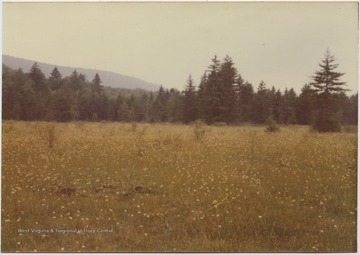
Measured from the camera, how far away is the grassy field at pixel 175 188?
275 inches

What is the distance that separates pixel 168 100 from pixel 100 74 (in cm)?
167

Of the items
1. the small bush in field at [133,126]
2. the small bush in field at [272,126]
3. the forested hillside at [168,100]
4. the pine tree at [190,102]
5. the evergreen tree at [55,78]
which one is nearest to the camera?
the forested hillside at [168,100]

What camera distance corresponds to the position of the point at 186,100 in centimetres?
894

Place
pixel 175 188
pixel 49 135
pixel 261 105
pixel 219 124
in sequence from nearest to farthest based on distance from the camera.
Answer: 1. pixel 175 188
2. pixel 49 135
3. pixel 261 105
4. pixel 219 124

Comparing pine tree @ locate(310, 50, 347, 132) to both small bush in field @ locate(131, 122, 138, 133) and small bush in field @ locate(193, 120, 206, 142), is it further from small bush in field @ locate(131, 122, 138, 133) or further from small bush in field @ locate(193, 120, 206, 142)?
small bush in field @ locate(131, 122, 138, 133)

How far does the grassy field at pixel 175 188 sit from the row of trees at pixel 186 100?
0.30 m

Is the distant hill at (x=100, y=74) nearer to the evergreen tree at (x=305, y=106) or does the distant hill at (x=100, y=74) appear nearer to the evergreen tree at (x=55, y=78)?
the evergreen tree at (x=55, y=78)

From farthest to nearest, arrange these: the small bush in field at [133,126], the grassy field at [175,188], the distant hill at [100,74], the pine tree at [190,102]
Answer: the small bush in field at [133,126], the pine tree at [190,102], the distant hill at [100,74], the grassy field at [175,188]

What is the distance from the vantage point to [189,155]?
9180 mm

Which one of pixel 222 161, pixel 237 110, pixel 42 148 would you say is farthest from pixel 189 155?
pixel 42 148

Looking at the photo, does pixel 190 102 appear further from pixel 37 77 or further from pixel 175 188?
pixel 37 77

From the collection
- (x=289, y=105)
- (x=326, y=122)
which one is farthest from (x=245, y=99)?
(x=326, y=122)

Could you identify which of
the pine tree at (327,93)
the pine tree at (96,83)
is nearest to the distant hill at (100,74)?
the pine tree at (96,83)

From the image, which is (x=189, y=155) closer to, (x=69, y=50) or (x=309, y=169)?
(x=309, y=169)
